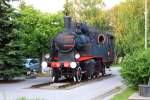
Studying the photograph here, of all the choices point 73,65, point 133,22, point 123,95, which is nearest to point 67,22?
point 73,65

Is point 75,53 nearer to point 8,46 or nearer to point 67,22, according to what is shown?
point 67,22

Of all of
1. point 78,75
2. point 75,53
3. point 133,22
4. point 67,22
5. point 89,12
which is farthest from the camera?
point 89,12

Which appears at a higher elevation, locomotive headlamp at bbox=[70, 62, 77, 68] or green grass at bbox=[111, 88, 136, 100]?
locomotive headlamp at bbox=[70, 62, 77, 68]

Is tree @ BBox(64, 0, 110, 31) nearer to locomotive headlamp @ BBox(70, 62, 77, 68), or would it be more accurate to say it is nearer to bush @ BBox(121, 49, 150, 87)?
locomotive headlamp @ BBox(70, 62, 77, 68)

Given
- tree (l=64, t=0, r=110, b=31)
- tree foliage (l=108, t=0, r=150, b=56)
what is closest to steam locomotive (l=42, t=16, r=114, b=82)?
tree foliage (l=108, t=0, r=150, b=56)

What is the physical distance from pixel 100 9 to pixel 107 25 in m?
3.17

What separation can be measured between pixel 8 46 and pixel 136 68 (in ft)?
37.0

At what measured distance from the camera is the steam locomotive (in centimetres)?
3256

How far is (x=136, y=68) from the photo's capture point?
81.6 ft

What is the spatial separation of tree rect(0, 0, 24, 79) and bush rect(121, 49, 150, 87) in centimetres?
960

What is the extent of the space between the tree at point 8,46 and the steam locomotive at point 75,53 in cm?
219

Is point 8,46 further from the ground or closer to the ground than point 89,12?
closer to the ground

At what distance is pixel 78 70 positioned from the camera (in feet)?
107

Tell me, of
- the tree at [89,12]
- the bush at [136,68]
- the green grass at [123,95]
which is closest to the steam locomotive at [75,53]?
the bush at [136,68]
